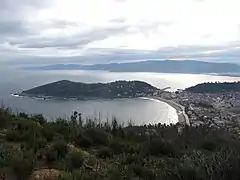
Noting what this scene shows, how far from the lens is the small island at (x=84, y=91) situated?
88375 mm

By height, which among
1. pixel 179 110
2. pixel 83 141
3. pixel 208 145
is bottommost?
pixel 179 110

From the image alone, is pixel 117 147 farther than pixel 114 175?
Yes

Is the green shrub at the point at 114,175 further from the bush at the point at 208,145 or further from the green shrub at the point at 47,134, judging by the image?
the bush at the point at 208,145

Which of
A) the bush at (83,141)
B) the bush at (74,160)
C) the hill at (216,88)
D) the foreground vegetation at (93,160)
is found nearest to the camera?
the foreground vegetation at (93,160)

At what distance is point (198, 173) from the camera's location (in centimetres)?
487

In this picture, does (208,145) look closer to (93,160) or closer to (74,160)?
(93,160)

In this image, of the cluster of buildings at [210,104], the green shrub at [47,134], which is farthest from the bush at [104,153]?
the cluster of buildings at [210,104]

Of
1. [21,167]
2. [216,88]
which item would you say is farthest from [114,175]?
[216,88]

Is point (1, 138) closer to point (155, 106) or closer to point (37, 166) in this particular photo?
point (37, 166)

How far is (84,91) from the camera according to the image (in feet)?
300

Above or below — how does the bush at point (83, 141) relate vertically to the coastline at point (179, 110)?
above

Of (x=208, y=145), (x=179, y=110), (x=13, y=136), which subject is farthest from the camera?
(x=179, y=110)

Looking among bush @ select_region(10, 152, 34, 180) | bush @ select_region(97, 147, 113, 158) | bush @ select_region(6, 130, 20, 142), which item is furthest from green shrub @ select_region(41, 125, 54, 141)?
bush @ select_region(10, 152, 34, 180)

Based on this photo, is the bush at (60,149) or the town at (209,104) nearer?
the bush at (60,149)
